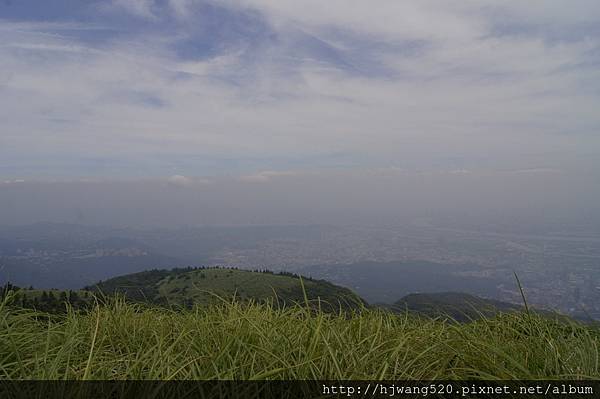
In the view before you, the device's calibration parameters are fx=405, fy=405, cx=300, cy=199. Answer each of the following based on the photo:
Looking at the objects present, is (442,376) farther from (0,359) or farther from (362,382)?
(0,359)

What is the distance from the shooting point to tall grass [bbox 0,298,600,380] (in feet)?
8.11

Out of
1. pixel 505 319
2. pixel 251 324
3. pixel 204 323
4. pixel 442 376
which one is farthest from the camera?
pixel 505 319

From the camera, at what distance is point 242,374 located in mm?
2475

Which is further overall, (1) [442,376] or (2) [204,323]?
(2) [204,323]

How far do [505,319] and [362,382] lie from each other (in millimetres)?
2859

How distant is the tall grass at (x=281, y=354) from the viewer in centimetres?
247

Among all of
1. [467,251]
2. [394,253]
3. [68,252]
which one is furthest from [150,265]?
[467,251]

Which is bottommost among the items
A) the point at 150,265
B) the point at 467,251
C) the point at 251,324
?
the point at 150,265

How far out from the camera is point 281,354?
2828 mm

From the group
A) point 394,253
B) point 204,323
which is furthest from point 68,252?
point 204,323

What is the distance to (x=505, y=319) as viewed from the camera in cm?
449

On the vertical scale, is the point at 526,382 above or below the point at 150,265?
above

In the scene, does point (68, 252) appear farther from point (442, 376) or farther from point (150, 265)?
point (442, 376)

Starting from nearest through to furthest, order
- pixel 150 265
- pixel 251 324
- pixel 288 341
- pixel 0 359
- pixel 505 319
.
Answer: pixel 0 359 → pixel 288 341 → pixel 251 324 → pixel 505 319 → pixel 150 265
